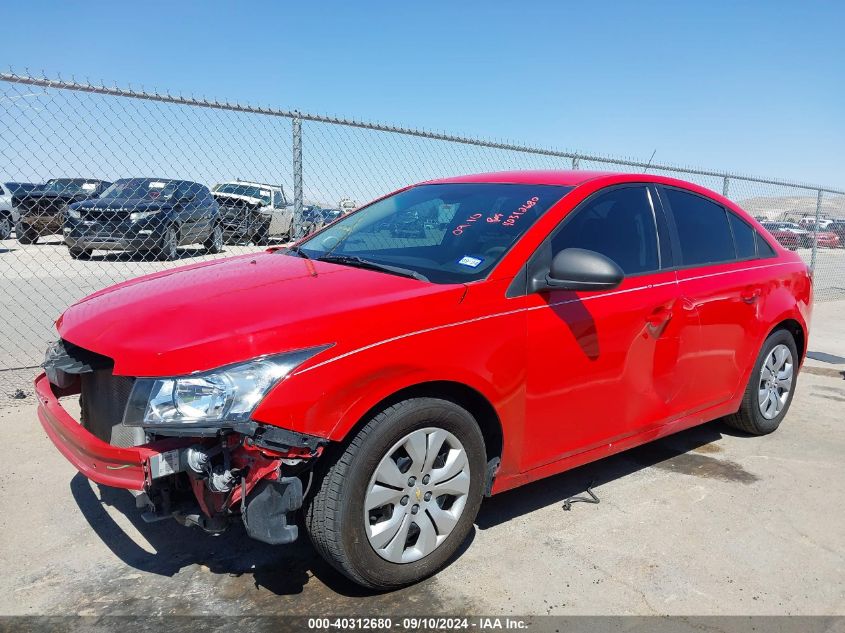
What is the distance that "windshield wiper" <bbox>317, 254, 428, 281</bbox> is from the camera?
10.1 feet

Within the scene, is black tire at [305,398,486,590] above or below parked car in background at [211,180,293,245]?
below

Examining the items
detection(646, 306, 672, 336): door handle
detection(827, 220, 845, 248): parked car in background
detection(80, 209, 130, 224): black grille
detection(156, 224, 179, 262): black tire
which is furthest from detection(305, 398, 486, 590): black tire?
detection(827, 220, 845, 248): parked car in background

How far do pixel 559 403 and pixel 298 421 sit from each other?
133 cm

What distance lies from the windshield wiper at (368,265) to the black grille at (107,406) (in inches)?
46.4

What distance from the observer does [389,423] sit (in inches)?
103

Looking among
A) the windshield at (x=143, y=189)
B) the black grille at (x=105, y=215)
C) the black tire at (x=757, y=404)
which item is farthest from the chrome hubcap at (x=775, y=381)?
the black grille at (x=105, y=215)

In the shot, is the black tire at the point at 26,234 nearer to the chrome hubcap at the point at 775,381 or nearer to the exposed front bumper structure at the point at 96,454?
the exposed front bumper structure at the point at 96,454

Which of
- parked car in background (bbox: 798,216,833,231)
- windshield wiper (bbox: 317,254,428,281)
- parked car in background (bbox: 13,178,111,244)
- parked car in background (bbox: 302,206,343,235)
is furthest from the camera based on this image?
parked car in background (bbox: 798,216,833,231)

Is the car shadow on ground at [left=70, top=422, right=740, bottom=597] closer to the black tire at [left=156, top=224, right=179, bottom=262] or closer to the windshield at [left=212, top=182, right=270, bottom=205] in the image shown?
the windshield at [left=212, top=182, right=270, bottom=205]

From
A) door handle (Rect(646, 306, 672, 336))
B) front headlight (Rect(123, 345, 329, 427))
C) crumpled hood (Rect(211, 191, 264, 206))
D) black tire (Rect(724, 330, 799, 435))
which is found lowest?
black tire (Rect(724, 330, 799, 435))

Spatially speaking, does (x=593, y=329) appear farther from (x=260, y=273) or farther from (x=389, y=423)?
(x=260, y=273)

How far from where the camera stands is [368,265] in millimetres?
3309

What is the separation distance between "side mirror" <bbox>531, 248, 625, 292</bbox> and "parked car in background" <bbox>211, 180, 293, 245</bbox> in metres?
5.98

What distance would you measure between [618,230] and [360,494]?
6.56 ft
